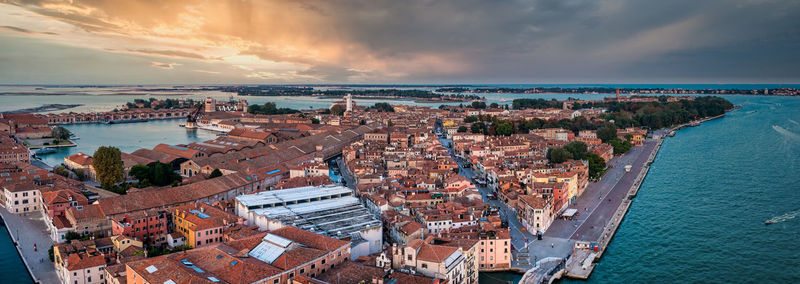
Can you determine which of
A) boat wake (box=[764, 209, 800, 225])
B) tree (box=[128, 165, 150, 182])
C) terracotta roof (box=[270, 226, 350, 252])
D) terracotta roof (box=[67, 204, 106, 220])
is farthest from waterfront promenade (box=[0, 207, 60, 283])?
boat wake (box=[764, 209, 800, 225])

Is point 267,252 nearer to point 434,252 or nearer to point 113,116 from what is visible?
point 434,252

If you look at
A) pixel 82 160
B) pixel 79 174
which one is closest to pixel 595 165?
pixel 79 174

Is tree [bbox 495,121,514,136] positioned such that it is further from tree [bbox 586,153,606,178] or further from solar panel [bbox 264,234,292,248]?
solar panel [bbox 264,234,292,248]

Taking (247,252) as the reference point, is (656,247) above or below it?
below

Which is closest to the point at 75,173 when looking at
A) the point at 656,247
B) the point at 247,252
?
the point at 247,252

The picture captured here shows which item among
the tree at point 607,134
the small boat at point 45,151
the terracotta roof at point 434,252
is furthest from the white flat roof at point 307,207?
the small boat at point 45,151

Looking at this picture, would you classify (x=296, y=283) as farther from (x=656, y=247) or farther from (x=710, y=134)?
(x=710, y=134)
